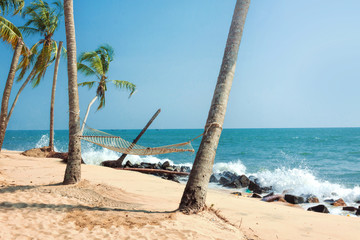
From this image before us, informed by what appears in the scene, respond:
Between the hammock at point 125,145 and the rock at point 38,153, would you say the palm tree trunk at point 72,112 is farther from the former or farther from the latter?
the rock at point 38,153

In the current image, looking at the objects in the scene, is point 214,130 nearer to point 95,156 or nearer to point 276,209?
point 276,209

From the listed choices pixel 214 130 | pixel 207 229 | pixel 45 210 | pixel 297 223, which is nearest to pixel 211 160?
pixel 214 130

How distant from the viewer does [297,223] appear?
3.96 meters

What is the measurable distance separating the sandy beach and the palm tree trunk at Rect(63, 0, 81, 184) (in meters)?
0.23

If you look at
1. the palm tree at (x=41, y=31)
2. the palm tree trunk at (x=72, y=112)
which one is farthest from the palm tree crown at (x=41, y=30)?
the palm tree trunk at (x=72, y=112)

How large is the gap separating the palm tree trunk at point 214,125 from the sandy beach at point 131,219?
0.21m

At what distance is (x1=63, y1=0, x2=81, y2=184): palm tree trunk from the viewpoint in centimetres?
449

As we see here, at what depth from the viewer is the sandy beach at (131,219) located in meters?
2.74

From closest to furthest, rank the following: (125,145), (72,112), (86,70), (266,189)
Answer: (72,112), (125,145), (266,189), (86,70)

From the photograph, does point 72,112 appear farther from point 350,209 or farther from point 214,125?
point 350,209

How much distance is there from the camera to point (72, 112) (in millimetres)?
4539

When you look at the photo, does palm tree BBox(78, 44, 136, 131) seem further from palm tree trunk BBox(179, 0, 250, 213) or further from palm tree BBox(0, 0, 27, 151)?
palm tree trunk BBox(179, 0, 250, 213)

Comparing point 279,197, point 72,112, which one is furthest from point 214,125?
point 279,197

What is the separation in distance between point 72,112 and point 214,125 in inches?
100
